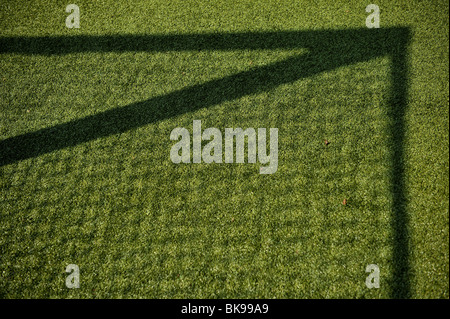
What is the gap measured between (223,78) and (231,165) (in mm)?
1221

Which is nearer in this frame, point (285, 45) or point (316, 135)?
point (316, 135)

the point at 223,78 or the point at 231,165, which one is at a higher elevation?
the point at 223,78

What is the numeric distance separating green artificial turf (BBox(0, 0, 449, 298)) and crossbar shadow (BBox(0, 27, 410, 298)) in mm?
21

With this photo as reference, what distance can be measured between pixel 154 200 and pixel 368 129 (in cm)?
212

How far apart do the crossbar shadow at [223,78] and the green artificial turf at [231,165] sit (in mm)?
21

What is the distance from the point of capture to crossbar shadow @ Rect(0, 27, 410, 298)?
2.97 meters

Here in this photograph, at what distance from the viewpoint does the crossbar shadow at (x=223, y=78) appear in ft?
9.74

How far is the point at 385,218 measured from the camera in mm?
2295

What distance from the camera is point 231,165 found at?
2.72 meters

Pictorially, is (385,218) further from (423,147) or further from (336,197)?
(423,147)

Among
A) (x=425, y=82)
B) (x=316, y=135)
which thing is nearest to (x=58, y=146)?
(x=316, y=135)
